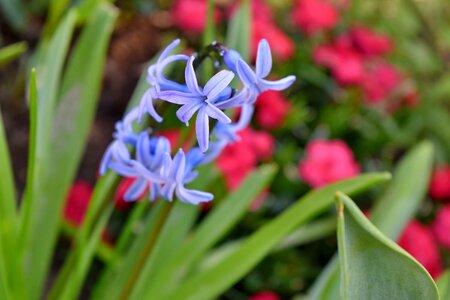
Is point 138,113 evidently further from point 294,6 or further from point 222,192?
point 294,6

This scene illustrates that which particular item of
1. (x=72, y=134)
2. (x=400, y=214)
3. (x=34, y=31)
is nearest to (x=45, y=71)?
(x=72, y=134)

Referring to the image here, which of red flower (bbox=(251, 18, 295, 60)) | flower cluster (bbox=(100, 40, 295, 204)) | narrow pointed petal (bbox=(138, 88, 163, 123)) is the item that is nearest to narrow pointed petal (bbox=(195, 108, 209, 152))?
flower cluster (bbox=(100, 40, 295, 204))

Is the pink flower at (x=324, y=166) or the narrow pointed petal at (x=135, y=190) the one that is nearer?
the narrow pointed petal at (x=135, y=190)

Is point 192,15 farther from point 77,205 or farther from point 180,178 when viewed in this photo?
point 180,178

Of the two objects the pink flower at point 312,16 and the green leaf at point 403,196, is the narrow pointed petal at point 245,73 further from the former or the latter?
the pink flower at point 312,16

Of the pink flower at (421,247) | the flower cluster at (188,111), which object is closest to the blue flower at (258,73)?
the flower cluster at (188,111)

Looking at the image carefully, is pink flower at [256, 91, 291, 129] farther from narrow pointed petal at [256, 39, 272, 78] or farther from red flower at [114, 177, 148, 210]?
narrow pointed petal at [256, 39, 272, 78]
